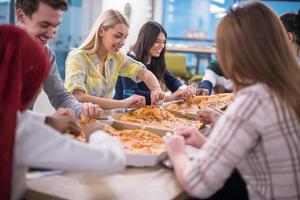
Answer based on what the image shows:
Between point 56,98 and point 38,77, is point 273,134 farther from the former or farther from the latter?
point 56,98

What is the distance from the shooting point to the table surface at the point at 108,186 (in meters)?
1.05

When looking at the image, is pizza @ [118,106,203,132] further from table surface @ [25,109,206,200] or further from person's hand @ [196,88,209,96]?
person's hand @ [196,88,209,96]

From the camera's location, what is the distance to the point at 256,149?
3.68ft

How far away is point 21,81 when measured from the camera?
3.19ft

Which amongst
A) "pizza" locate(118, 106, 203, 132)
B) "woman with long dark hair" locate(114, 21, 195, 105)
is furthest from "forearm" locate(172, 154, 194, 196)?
"woman with long dark hair" locate(114, 21, 195, 105)

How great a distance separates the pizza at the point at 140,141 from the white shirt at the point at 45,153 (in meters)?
0.28

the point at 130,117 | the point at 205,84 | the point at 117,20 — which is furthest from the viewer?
the point at 205,84

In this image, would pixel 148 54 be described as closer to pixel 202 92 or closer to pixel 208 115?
pixel 202 92

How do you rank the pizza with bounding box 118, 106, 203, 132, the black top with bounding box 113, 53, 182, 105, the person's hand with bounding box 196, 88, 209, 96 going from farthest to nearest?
the person's hand with bounding box 196, 88, 209, 96 < the black top with bounding box 113, 53, 182, 105 < the pizza with bounding box 118, 106, 203, 132

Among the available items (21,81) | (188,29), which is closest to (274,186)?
(21,81)

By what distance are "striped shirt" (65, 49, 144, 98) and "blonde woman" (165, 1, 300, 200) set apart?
127 cm

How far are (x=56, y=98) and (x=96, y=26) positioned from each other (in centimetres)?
68

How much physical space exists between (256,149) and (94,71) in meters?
1.53

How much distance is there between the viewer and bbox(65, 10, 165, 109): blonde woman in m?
2.29
